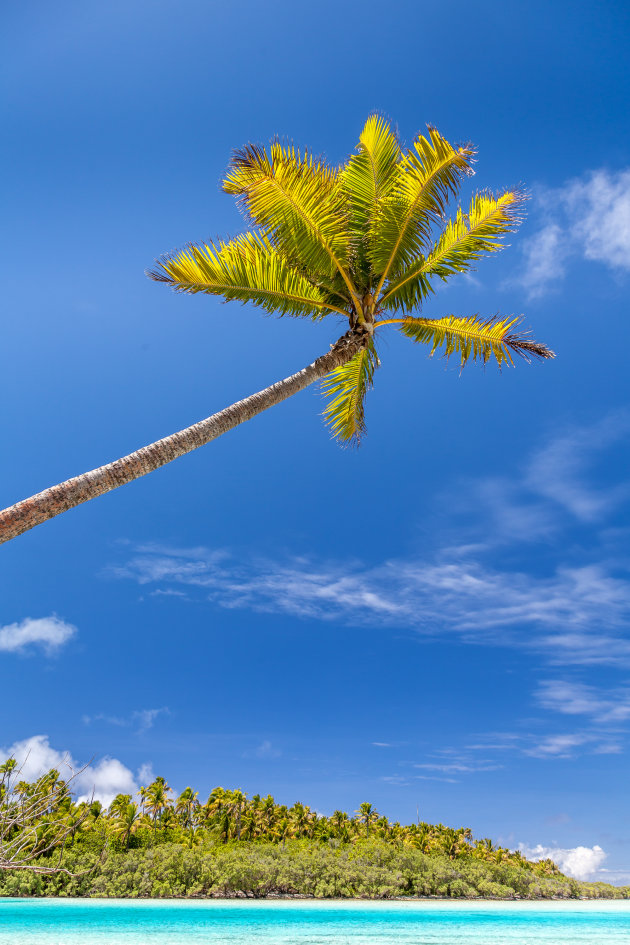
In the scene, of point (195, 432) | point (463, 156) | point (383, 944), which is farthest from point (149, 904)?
point (463, 156)

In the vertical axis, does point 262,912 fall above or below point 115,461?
below

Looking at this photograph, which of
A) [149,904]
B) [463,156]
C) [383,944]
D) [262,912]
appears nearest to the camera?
[463,156]

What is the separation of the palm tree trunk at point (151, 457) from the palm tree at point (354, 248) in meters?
0.03

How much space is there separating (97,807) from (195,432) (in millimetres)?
52537

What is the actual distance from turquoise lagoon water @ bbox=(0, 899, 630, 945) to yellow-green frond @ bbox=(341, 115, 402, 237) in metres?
24.8

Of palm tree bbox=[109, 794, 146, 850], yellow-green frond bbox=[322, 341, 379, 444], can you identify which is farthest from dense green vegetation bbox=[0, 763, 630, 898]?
yellow-green frond bbox=[322, 341, 379, 444]

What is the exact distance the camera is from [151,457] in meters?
6.09

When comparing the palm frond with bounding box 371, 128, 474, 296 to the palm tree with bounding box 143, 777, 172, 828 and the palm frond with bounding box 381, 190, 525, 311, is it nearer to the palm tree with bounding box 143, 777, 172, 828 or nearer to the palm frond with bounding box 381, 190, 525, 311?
the palm frond with bounding box 381, 190, 525, 311

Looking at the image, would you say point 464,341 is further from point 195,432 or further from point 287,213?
point 195,432

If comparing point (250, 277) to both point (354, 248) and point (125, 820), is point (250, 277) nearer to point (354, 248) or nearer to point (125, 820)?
point (354, 248)

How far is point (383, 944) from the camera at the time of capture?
22609 millimetres

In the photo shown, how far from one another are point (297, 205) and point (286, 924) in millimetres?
40540

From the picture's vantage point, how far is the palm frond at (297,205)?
8.12 metres

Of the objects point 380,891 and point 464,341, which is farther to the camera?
point 380,891
